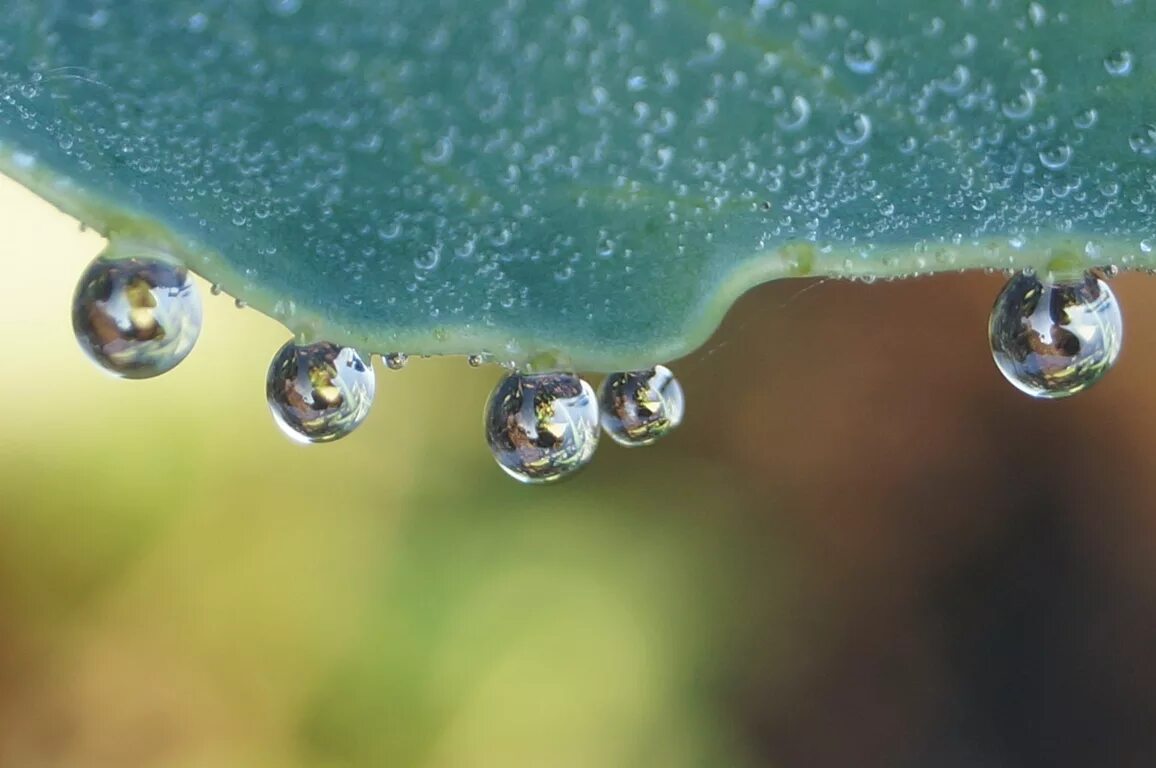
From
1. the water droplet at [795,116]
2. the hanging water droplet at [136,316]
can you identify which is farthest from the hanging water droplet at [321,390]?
the water droplet at [795,116]

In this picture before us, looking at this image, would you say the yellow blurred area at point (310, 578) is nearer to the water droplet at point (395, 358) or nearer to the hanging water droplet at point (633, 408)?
the hanging water droplet at point (633, 408)

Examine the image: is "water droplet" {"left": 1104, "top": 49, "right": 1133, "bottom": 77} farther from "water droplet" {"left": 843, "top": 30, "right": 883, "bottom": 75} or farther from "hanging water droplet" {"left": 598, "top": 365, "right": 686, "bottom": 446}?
"hanging water droplet" {"left": 598, "top": 365, "right": 686, "bottom": 446}

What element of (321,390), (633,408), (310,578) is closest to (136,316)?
(321,390)

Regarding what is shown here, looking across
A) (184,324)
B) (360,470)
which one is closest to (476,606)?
(360,470)

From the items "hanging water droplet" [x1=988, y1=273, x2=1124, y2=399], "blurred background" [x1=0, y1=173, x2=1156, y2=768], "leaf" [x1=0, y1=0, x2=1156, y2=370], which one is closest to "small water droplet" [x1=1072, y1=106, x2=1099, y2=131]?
"leaf" [x1=0, y1=0, x2=1156, y2=370]

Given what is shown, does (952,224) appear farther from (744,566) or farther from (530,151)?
(744,566)

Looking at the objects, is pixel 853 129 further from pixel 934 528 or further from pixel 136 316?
pixel 934 528
